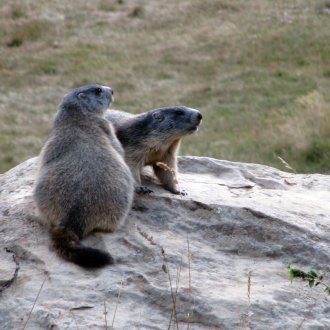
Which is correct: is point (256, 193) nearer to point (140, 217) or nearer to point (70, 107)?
point (140, 217)

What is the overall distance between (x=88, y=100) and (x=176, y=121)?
100 centimetres

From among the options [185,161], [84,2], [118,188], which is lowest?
[84,2]

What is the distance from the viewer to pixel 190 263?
582 cm

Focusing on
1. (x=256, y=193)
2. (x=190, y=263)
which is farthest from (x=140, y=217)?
(x=256, y=193)

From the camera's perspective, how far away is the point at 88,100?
6.82m

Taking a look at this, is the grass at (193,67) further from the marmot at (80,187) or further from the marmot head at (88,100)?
the marmot at (80,187)

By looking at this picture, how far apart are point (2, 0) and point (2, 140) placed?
15733 millimetres

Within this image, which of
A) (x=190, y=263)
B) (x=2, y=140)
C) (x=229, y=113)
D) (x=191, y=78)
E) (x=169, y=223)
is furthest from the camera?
(x=191, y=78)

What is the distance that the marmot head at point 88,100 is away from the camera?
6711 mm

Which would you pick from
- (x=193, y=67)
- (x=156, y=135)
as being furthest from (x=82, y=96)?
(x=193, y=67)

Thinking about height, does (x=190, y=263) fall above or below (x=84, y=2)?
above

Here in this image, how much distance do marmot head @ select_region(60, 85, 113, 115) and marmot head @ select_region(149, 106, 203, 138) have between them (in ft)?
2.01

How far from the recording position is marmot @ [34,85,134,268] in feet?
19.0

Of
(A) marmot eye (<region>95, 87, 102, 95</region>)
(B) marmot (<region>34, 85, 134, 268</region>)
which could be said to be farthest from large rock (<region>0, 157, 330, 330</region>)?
(A) marmot eye (<region>95, 87, 102, 95</region>)
